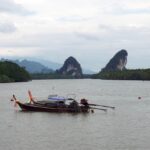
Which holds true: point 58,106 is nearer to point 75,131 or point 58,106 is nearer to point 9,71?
point 75,131

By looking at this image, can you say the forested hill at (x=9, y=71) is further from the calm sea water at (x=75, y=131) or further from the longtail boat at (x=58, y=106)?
the calm sea water at (x=75, y=131)

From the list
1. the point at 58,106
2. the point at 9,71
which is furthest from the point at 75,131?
the point at 9,71

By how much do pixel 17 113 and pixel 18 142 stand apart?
77.0 ft

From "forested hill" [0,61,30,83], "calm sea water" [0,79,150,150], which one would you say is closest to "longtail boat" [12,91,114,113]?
"calm sea water" [0,79,150,150]

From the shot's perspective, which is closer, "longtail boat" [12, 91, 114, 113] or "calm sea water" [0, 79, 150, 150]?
"calm sea water" [0, 79, 150, 150]

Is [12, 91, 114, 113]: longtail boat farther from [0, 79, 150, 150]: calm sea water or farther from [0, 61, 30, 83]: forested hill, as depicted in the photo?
[0, 61, 30, 83]: forested hill

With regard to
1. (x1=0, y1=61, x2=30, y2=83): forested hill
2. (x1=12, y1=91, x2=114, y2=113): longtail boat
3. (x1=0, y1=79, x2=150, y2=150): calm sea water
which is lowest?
(x1=0, y1=79, x2=150, y2=150): calm sea water

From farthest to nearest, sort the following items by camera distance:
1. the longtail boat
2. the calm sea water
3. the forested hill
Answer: the forested hill
the longtail boat
the calm sea water

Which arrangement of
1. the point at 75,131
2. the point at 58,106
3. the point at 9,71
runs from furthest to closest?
the point at 9,71 → the point at 58,106 → the point at 75,131

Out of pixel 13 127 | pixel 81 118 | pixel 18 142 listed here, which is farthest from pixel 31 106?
pixel 18 142

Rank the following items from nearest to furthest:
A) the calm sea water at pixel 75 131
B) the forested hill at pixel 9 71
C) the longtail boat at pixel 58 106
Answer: the calm sea water at pixel 75 131, the longtail boat at pixel 58 106, the forested hill at pixel 9 71

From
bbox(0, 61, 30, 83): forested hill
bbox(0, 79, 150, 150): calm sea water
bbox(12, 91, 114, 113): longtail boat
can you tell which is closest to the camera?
bbox(0, 79, 150, 150): calm sea water

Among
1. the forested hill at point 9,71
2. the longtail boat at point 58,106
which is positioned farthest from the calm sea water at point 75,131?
the forested hill at point 9,71

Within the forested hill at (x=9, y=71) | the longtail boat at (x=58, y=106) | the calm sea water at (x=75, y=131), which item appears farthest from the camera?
the forested hill at (x=9, y=71)
